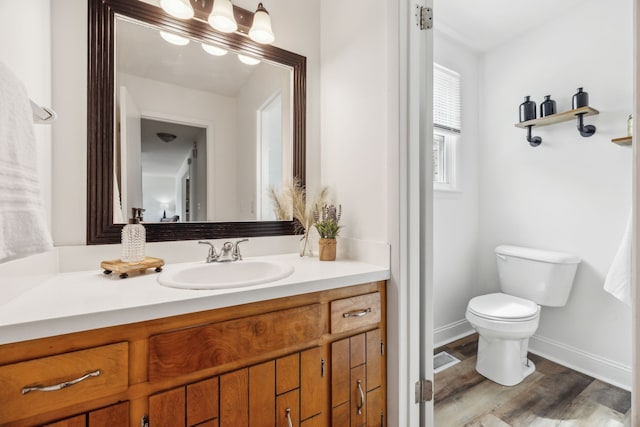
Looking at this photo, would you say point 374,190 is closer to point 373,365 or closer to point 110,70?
point 373,365

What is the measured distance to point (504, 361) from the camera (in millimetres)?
1766

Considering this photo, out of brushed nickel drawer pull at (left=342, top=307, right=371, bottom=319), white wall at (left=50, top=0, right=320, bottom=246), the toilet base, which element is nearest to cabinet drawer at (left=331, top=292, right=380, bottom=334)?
brushed nickel drawer pull at (left=342, top=307, right=371, bottom=319)

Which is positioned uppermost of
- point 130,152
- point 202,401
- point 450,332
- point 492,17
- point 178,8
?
point 492,17

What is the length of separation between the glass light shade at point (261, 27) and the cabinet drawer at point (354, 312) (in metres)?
1.30

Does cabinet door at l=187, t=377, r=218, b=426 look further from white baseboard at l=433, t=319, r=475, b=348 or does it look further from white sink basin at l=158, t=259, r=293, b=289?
white baseboard at l=433, t=319, r=475, b=348

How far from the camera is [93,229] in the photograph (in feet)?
3.64

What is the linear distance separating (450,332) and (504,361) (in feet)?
1.74

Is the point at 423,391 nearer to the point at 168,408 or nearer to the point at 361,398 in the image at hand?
the point at 361,398

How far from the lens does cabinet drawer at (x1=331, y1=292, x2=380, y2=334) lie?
3.43ft

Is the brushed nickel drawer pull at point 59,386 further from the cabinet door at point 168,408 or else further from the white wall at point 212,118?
the white wall at point 212,118

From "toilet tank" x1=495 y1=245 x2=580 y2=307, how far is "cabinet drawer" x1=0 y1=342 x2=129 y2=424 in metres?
2.30

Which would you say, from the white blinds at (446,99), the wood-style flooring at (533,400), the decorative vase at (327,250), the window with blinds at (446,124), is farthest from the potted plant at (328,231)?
the white blinds at (446,99)

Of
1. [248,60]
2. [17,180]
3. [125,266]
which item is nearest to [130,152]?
[125,266]

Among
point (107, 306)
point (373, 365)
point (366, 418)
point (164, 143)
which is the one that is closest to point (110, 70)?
point (164, 143)
